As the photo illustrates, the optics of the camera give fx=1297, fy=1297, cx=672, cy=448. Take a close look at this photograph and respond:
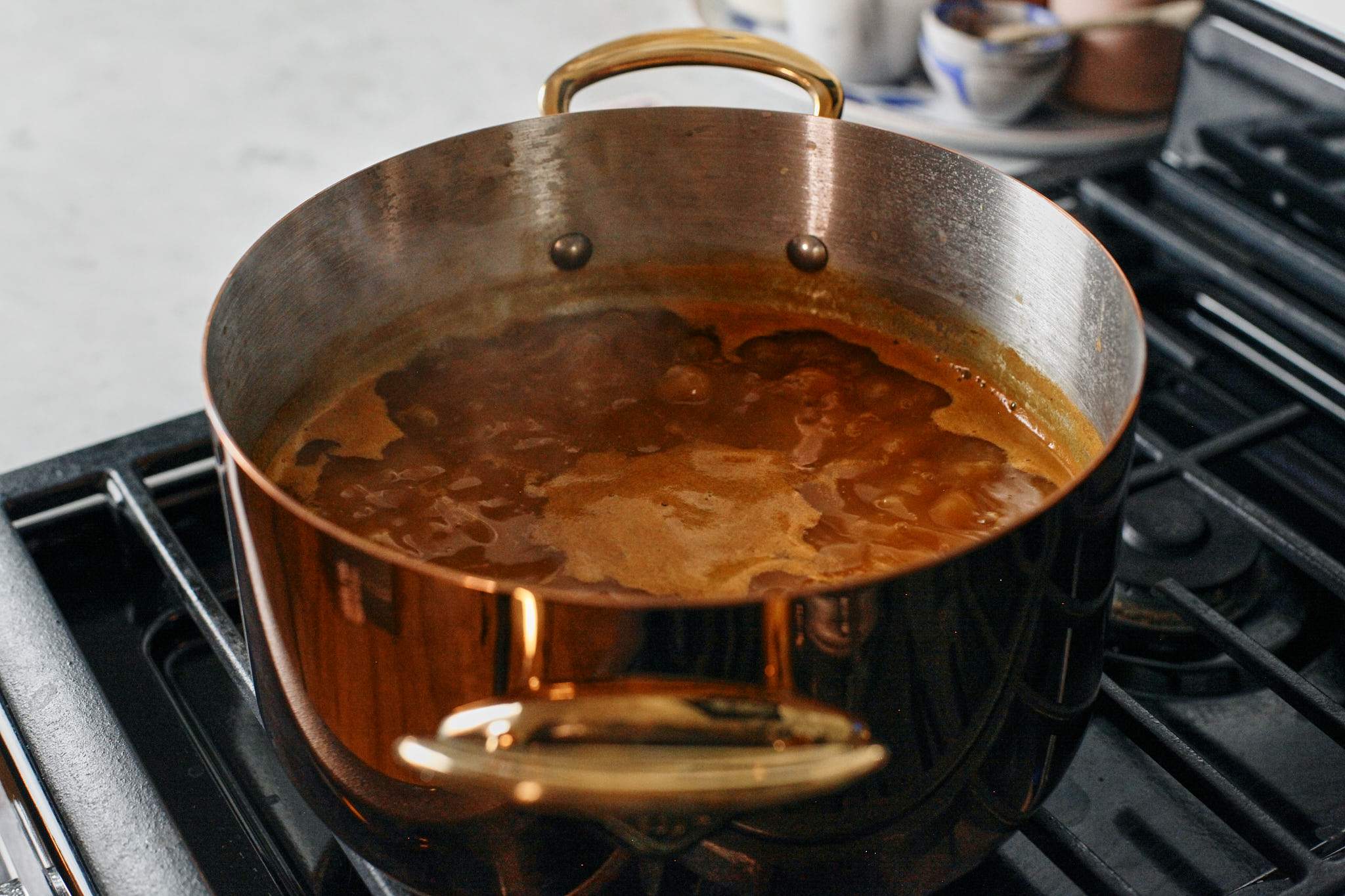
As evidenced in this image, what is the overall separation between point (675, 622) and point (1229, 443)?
0.42 metres

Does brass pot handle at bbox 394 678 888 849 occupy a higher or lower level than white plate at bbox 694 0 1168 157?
higher

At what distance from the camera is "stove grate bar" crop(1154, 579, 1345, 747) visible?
50 cm

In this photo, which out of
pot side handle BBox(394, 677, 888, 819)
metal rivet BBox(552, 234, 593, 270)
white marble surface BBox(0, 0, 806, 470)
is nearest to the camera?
pot side handle BBox(394, 677, 888, 819)

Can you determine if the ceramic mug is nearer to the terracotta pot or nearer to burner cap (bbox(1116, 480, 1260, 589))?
the terracotta pot

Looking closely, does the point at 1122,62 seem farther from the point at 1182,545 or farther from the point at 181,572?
the point at 181,572

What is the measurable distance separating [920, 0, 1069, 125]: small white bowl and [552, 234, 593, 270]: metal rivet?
403 millimetres

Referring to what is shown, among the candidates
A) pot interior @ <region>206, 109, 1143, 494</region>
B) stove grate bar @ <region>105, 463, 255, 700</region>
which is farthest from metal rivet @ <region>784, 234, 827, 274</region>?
stove grate bar @ <region>105, 463, 255, 700</region>

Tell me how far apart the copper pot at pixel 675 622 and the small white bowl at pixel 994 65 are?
367 mm

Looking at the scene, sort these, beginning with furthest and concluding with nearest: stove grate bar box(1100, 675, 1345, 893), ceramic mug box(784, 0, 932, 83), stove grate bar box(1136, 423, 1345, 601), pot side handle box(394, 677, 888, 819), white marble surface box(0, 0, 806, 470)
Result: ceramic mug box(784, 0, 932, 83)
white marble surface box(0, 0, 806, 470)
stove grate bar box(1136, 423, 1345, 601)
stove grate bar box(1100, 675, 1345, 893)
pot side handle box(394, 677, 888, 819)

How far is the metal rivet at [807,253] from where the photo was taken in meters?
0.66

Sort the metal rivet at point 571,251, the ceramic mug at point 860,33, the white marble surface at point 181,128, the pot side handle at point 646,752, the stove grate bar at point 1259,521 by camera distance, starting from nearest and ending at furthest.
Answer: the pot side handle at point 646,752
the stove grate bar at point 1259,521
the metal rivet at point 571,251
the white marble surface at point 181,128
the ceramic mug at point 860,33

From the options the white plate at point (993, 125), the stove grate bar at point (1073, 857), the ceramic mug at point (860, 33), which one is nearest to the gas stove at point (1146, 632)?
the stove grate bar at point (1073, 857)

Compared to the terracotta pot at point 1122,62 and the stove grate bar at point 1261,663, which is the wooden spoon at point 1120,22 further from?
the stove grate bar at point 1261,663

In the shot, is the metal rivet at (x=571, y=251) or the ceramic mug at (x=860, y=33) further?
the ceramic mug at (x=860, y=33)
